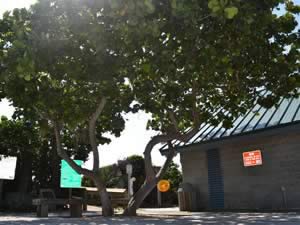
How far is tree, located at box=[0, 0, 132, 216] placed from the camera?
7395mm

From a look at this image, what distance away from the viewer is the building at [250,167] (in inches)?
559

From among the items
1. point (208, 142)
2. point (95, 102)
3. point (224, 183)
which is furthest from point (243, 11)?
point (224, 183)

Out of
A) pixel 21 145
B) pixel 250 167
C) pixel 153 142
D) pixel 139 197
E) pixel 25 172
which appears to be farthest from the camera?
pixel 25 172

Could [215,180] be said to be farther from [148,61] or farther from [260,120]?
[148,61]

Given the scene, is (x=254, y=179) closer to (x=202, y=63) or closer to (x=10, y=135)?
(x=202, y=63)

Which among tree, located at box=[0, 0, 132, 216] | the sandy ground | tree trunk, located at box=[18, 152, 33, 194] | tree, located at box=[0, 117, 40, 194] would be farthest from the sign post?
the sandy ground

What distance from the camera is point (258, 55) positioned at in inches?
432

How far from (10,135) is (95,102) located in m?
12.6

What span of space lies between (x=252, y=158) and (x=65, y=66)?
9.42 meters

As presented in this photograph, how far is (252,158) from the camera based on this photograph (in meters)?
15.5

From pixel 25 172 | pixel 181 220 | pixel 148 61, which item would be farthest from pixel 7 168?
pixel 148 61

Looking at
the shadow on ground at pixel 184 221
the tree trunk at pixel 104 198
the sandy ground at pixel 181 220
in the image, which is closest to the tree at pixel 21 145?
the tree trunk at pixel 104 198

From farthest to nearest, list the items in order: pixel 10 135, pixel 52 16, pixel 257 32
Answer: pixel 10 135
pixel 257 32
pixel 52 16

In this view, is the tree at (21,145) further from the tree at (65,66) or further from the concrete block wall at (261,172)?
the concrete block wall at (261,172)
